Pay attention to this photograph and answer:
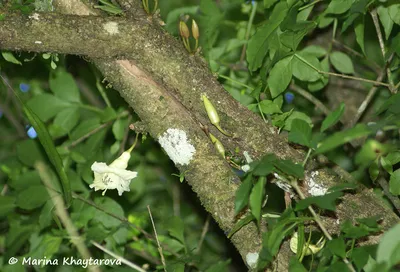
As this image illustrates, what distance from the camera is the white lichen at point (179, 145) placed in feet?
4.15

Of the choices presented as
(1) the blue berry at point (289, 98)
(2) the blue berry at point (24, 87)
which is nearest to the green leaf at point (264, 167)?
(1) the blue berry at point (289, 98)

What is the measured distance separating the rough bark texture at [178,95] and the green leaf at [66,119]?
649mm

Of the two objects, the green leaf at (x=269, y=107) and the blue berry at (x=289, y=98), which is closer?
the green leaf at (x=269, y=107)

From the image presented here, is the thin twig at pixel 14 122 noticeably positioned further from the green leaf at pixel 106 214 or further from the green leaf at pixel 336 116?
the green leaf at pixel 336 116

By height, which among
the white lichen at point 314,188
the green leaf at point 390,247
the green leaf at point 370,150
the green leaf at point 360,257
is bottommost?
the white lichen at point 314,188

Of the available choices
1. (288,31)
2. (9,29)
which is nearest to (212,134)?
(288,31)

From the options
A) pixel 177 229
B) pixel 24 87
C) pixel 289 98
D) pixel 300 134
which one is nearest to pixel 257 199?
pixel 300 134

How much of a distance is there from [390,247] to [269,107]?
520 mm

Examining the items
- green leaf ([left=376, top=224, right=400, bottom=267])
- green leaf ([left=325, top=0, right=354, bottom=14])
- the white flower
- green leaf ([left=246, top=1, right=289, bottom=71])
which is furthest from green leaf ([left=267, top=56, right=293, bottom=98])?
green leaf ([left=376, top=224, right=400, bottom=267])

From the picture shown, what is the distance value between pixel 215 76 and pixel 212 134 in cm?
13

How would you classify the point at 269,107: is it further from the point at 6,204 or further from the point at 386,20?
the point at 6,204

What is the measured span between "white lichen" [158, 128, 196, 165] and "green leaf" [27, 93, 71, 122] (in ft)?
2.37

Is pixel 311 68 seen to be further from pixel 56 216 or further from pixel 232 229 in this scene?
pixel 56 216

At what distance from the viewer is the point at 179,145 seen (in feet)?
4.16
